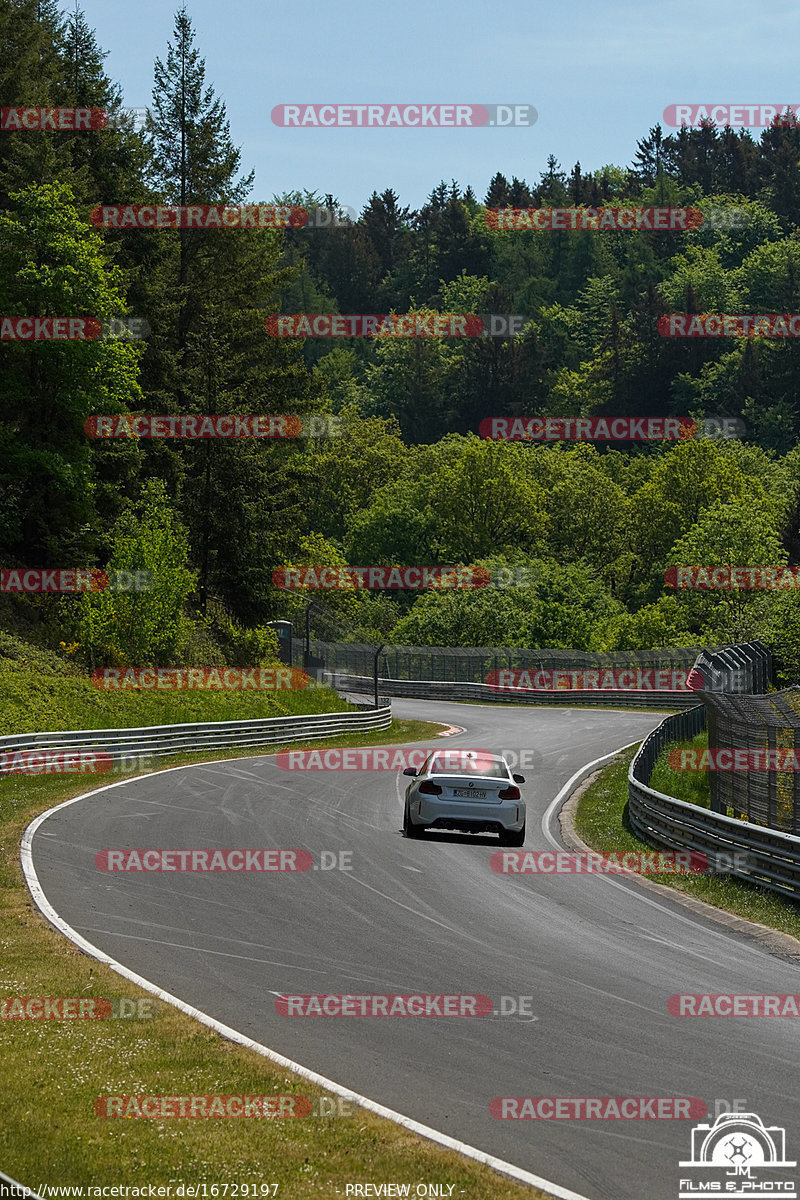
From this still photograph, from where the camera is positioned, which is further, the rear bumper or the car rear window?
the car rear window

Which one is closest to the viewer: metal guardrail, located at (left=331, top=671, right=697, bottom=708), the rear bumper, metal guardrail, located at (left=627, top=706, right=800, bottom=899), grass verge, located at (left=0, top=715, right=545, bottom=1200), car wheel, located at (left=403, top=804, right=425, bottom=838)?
grass verge, located at (left=0, top=715, right=545, bottom=1200)

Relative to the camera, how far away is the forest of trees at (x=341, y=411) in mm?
47625

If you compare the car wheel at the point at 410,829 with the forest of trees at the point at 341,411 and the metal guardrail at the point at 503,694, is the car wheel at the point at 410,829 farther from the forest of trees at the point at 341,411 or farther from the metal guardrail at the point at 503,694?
the metal guardrail at the point at 503,694

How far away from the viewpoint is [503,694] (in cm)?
6806

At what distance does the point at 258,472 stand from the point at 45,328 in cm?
1422

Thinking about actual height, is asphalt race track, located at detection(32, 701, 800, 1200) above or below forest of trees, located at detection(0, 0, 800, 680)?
below

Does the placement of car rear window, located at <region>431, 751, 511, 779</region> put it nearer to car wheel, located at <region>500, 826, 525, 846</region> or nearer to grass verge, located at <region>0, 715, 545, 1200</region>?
car wheel, located at <region>500, 826, 525, 846</region>

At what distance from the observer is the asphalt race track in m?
7.86

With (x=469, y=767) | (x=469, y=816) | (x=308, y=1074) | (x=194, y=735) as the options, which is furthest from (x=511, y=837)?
(x=194, y=735)

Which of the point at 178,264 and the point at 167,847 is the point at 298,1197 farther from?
the point at 178,264

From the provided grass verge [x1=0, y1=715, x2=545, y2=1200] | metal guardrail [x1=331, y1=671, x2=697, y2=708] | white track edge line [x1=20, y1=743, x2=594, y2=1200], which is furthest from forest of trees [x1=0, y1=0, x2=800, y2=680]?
grass verge [x1=0, y1=715, x2=545, y2=1200]

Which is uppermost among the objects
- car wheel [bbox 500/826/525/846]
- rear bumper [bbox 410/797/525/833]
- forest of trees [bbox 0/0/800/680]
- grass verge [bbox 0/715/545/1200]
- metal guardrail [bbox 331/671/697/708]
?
forest of trees [bbox 0/0/800/680]

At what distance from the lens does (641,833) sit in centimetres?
2202

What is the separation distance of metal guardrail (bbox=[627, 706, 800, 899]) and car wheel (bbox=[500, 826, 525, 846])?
215 cm
